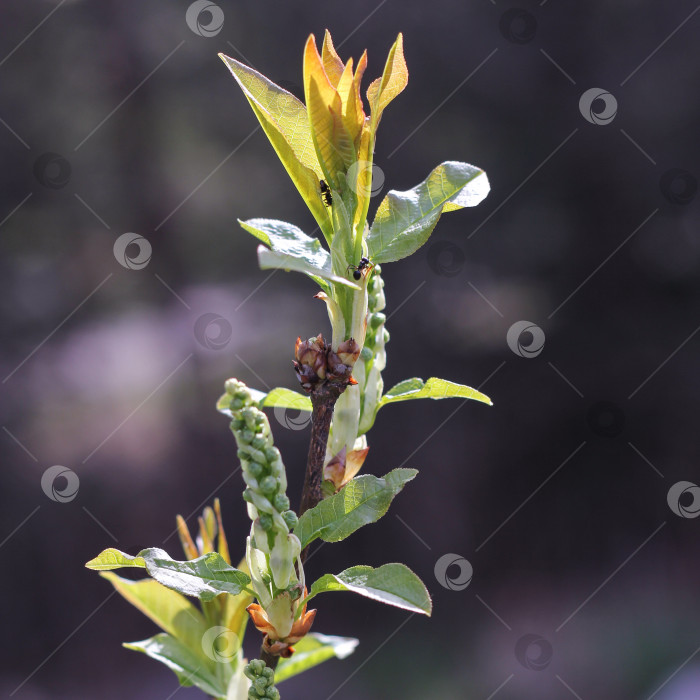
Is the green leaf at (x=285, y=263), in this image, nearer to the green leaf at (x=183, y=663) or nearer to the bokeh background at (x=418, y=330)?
the green leaf at (x=183, y=663)

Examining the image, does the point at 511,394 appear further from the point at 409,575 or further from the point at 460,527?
the point at 409,575

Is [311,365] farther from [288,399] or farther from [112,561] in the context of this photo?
[112,561]

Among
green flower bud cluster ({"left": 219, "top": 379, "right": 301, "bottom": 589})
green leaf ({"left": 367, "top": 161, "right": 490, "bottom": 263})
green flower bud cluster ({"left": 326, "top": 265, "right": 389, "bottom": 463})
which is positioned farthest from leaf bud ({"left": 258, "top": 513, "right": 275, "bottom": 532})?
green leaf ({"left": 367, "top": 161, "right": 490, "bottom": 263})

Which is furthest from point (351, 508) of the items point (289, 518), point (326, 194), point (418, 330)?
point (418, 330)

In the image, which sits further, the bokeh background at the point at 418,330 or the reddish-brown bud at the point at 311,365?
the bokeh background at the point at 418,330

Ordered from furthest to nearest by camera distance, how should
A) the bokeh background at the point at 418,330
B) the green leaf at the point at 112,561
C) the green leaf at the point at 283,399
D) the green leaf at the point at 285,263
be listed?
the bokeh background at the point at 418,330, the green leaf at the point at 283,399, the green leaf at the point at 112,561, the green leaf at the point at 285,263

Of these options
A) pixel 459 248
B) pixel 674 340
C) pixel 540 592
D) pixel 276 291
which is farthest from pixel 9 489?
pixel 674 340

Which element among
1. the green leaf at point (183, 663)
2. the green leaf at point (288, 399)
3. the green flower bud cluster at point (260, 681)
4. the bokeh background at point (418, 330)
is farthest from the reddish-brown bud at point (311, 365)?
the bokeh background at point (418, 330)
